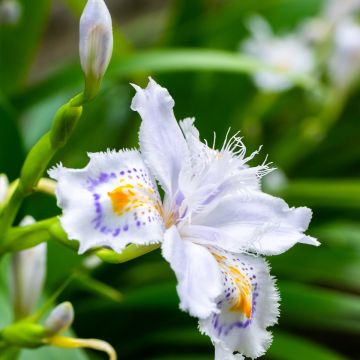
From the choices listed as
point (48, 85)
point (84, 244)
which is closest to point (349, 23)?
point (48, 85)

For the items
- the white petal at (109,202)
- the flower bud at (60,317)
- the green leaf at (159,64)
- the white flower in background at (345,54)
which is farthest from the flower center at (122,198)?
the white flower in background at (345,54)

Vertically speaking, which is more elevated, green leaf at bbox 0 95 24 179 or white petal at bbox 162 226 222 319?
green leaf at bbox 0 95 24 179

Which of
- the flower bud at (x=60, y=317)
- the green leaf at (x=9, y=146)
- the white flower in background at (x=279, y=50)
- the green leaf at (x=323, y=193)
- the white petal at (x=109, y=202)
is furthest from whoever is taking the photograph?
the white flower in background at (x=279, y=50)

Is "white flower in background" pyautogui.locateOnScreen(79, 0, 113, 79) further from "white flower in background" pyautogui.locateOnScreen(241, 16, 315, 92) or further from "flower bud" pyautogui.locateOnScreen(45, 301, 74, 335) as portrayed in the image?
"white flower in background" pyautogui.locateOnScreen(241, 16, 315, 92)

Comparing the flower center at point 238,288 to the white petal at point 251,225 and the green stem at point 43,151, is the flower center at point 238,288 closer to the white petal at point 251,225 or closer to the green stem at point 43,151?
the white petal at point 251,225

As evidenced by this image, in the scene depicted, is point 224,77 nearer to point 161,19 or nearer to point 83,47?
point 161,19

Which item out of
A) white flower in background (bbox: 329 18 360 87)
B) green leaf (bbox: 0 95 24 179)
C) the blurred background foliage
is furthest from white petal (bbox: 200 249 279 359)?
white flower in background (bbox: 329 18 360 87)

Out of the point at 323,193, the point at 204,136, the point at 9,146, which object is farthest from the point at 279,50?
the point at 9,146
